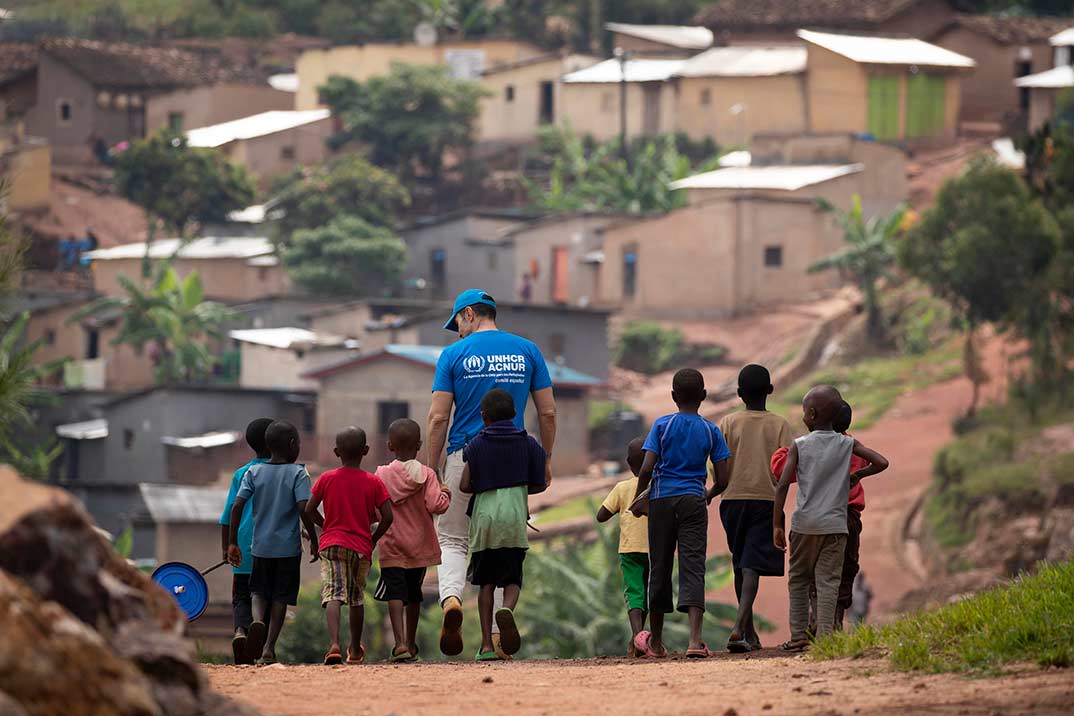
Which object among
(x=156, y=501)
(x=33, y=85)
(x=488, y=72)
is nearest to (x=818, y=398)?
(x=156, y=501)

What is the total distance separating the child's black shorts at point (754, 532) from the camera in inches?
410

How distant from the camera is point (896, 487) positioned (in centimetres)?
3616

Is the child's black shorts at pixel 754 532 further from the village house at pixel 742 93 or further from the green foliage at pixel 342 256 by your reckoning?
the village house at pixel 742 93

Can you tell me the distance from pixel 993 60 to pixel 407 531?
5290 cm

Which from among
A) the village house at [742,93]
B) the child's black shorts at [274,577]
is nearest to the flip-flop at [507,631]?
the child's black shorts at [274,577]

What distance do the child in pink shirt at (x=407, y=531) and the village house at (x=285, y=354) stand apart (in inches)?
1311

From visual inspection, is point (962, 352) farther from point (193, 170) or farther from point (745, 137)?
point (193, 170)

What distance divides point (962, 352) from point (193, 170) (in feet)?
78.5

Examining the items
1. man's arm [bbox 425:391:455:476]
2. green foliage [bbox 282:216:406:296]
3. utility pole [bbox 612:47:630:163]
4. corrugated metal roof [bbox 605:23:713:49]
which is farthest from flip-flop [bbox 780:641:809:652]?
corrugated metal roof [bbox 605:23:713:49]

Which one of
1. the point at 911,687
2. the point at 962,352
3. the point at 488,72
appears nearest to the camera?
the point at 911,687

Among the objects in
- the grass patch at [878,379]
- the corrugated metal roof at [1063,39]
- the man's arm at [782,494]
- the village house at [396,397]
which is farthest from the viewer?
the corrugated metal roof at [1063,39]

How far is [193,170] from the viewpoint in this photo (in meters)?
58.9

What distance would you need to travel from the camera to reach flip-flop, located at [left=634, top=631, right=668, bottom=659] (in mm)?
10453

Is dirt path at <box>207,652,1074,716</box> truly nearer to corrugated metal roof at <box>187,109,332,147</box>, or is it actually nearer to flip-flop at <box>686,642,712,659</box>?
flip-flop at <box>686,642,712,659</box>
